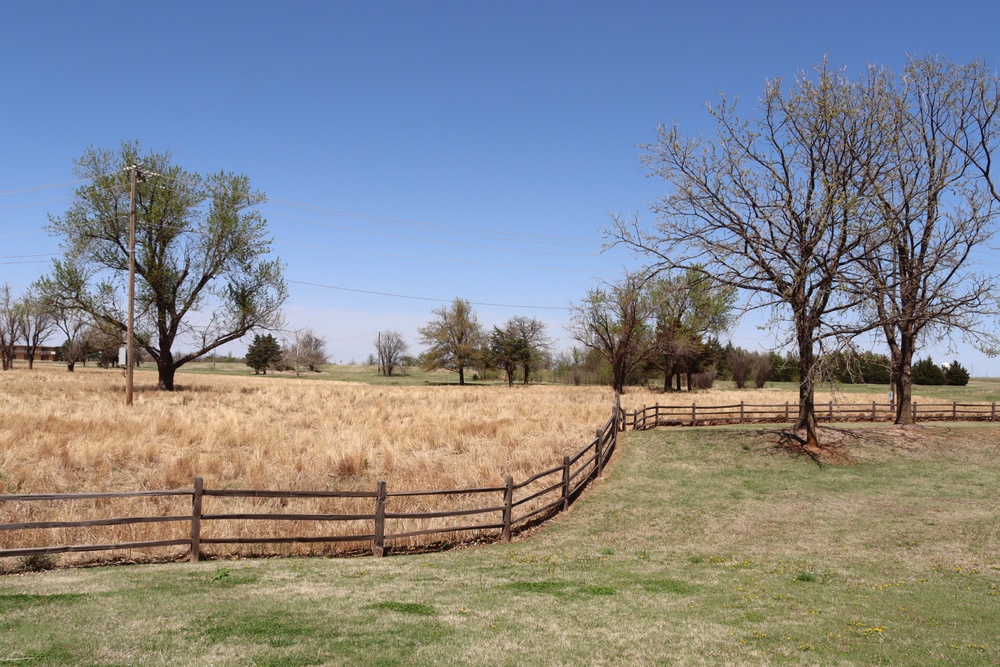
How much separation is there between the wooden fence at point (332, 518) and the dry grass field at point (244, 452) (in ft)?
0.78

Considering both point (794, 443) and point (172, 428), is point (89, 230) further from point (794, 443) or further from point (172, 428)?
point (794, 443)

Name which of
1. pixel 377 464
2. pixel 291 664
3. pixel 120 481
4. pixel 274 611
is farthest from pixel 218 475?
pixel 291 664

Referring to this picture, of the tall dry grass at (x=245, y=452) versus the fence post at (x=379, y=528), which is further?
the tall dry grass at (x=245, y=452)

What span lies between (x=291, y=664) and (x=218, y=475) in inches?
525

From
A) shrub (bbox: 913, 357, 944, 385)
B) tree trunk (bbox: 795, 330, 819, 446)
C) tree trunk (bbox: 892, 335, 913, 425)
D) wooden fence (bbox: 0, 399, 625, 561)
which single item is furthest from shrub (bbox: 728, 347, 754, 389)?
wooden fence (bbox: 0, 399, 625, 561)

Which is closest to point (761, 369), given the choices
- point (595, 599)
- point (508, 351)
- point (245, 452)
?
point (508, 351)

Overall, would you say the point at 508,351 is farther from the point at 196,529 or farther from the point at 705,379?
the point at 196,529

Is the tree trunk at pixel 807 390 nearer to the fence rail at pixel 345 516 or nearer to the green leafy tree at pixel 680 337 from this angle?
the fence rail at pixel 345 516

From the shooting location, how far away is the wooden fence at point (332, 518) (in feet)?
34.9

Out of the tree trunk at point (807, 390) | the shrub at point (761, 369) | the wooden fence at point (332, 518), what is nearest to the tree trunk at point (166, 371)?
the wooden fence at point (332, 518)

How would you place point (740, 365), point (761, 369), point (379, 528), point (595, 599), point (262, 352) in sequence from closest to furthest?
point (595, 599) → point (379, 528) → point (740, 365) → point (761, 369) → point (262, 352)

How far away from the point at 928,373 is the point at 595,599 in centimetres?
8688

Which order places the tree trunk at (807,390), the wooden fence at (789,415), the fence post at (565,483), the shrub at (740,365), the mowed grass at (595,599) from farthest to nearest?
the shrub at (740,365) < the wooden fence at (789,415) < the tree trunk at (807,390) < the fence post at (565,483) < the mowed grass at (595,599)

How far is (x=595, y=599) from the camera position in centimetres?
970
